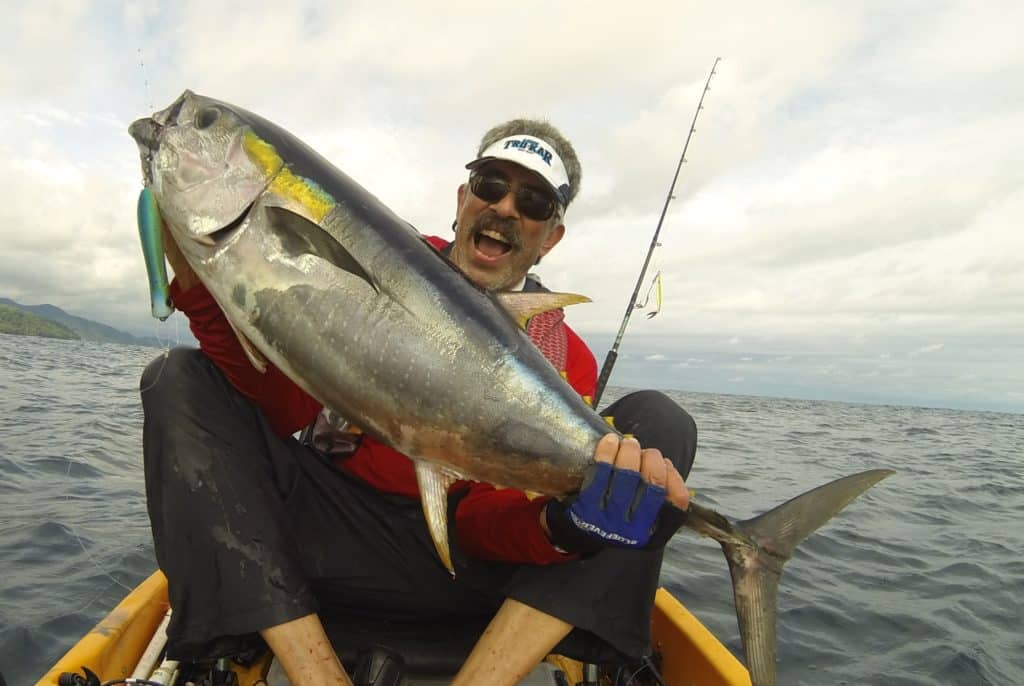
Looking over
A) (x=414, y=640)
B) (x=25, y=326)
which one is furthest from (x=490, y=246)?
(x=25, y=326)

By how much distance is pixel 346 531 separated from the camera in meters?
2.93

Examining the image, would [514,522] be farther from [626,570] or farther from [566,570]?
[626,570]

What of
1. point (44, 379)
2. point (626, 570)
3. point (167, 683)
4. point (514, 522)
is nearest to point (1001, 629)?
point (626, 570)

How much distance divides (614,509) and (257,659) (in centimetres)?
186

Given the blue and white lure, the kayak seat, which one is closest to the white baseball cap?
the blue and white lure

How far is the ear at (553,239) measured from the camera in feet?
13.1

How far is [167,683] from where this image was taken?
262cm

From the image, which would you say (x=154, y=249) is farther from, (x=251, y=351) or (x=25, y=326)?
(x=25, y=326)

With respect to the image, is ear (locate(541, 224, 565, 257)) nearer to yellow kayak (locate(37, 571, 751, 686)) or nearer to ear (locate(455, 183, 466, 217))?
ear (locate(455, 183, 466, 217))

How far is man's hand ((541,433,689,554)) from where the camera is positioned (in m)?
2.17

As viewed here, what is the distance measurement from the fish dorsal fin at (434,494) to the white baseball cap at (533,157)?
1.91 meters

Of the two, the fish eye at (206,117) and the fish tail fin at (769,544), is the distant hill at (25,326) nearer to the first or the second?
the fish eye at (206,117)

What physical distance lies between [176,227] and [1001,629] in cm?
704

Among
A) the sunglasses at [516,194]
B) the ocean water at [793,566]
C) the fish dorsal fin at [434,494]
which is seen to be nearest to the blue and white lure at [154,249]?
the fish dorsal fin at [434,494]
